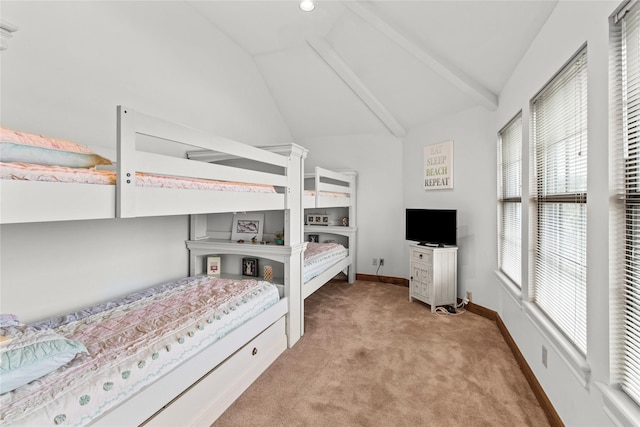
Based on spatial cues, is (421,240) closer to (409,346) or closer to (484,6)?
(409,346)

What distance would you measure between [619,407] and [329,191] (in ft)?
9.97

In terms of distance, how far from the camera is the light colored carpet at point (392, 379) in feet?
5.58

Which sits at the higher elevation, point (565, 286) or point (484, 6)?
point (484, 6)

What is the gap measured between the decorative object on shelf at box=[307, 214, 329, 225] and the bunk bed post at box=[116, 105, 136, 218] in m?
3.57

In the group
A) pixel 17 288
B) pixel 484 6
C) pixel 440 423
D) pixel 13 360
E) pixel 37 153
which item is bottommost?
pixel 440 423

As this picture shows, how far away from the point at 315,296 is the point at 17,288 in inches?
113

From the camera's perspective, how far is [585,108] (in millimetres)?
1450

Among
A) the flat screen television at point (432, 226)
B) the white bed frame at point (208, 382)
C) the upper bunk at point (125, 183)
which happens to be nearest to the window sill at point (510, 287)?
the flat screen television at point (432, 226)

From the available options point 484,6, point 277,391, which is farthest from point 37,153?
point 484,6

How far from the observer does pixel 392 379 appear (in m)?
2.06

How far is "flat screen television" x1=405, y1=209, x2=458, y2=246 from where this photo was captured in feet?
11.1

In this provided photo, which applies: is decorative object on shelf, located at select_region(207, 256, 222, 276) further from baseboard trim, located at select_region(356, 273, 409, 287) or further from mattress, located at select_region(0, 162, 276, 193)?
baseboard trim, located at select_region(356, 273, 409, 287)

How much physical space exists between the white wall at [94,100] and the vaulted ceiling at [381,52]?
61 centimetres

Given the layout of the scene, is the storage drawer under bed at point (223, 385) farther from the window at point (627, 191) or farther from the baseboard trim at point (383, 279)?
the baseboard trim at point (383, 279)
